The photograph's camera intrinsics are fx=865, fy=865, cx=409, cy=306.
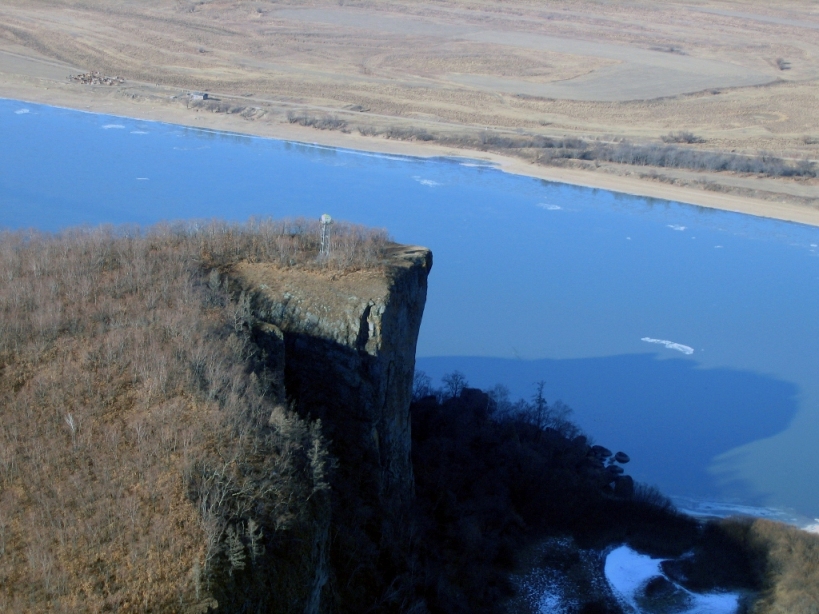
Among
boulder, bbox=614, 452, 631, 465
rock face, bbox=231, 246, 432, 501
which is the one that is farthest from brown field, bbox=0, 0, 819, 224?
rock face, bbox=231, 246, 432, 501

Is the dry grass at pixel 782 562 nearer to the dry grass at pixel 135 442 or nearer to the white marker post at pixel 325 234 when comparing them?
the white marker post at pixel 325 234

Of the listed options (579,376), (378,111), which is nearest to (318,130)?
(378,111)

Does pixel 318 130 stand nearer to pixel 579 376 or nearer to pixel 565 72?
pixel 579 376

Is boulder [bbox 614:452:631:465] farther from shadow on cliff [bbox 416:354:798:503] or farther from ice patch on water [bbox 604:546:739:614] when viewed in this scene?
ice patch on water [bbox 604:546:739:614]

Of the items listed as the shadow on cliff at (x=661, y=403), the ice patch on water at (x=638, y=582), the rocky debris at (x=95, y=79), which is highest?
the rocky debris at (x=95, y=79)

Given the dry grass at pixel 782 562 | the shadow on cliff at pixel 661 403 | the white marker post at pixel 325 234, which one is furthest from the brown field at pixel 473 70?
the white marker post at pixel 325 234

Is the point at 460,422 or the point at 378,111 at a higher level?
the point at 378,111
